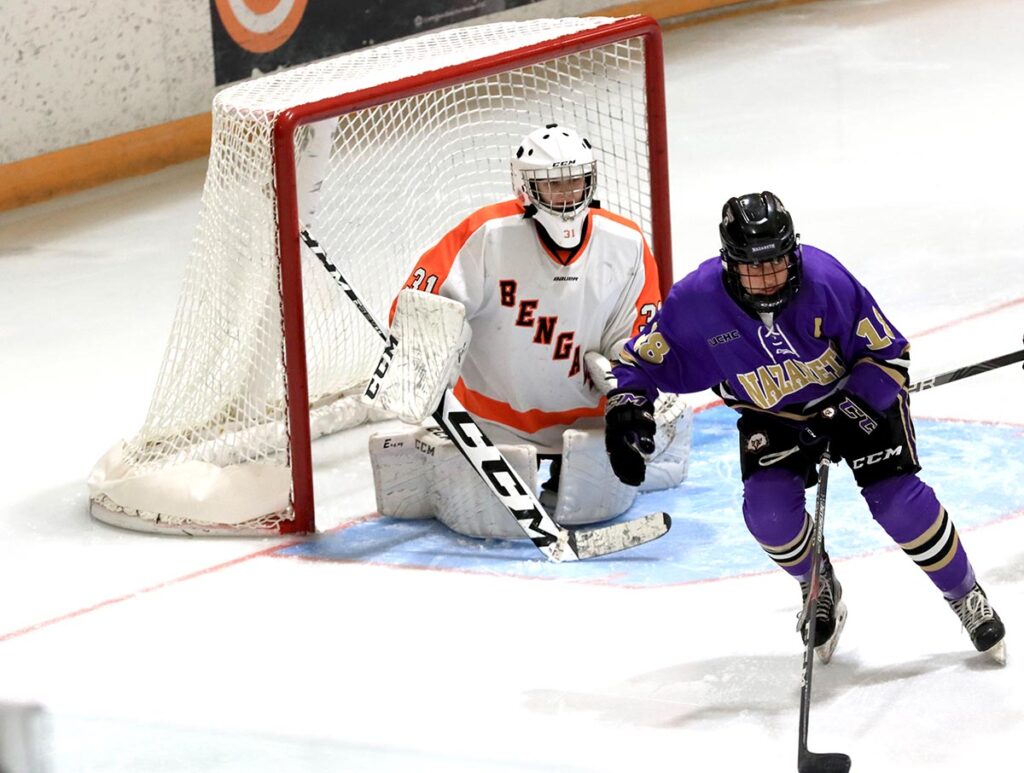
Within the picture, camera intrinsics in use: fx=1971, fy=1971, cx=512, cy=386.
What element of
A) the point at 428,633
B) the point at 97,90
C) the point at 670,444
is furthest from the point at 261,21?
the point at 428,633

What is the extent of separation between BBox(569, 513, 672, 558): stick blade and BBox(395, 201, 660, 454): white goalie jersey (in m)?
0.31

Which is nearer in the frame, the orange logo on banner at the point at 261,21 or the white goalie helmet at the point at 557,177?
the white goalie helmet at the point at 557,177

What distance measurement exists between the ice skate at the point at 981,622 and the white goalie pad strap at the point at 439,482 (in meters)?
1.13

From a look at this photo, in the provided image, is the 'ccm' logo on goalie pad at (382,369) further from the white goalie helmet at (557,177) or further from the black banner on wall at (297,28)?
the black banner on wall at (297,28)

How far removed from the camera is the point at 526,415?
4.42 meters

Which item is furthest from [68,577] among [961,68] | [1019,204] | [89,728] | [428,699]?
[961,68]

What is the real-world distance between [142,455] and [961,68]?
17.6ft

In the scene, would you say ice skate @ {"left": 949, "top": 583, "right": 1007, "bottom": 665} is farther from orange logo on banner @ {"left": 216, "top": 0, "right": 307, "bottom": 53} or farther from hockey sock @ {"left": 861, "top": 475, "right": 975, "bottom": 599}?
orange logo on banner @ {"left": 216, "top": 0, "right": 307, "bottom": 53}

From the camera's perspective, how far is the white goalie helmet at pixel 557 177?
4.12 meters

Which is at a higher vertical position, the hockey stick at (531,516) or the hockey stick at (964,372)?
the hockey stick at (964,372)

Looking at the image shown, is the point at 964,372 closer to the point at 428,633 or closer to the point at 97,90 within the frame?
the point at 428,633

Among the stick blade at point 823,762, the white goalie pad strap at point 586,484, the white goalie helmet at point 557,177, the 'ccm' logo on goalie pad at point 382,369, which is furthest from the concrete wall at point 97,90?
the stick blade at point 823,762

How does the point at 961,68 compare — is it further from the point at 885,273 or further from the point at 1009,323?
the point at 1009,323

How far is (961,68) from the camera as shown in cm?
882
